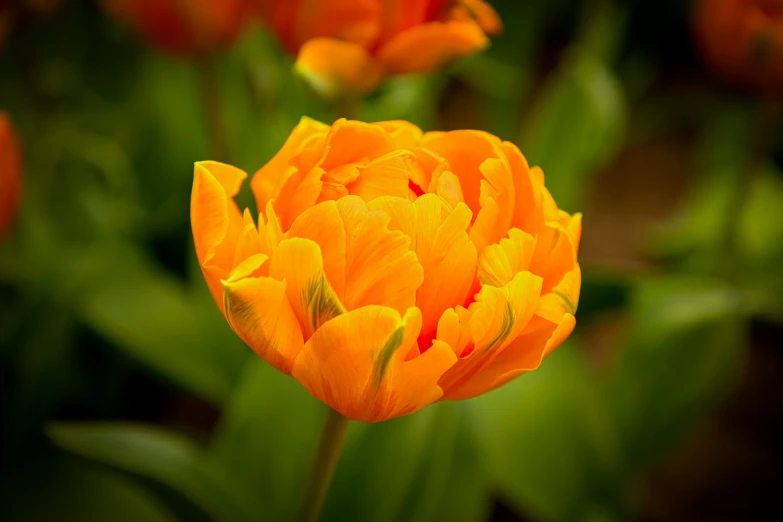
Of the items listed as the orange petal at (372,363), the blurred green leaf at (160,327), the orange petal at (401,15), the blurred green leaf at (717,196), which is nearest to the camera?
the orange petal at (372,363)

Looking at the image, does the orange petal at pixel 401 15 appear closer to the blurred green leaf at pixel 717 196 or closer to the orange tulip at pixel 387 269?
the orange tulip at pixel 387 269

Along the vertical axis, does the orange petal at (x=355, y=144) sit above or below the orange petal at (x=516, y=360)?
above

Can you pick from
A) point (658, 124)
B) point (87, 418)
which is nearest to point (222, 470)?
point (87, 418)

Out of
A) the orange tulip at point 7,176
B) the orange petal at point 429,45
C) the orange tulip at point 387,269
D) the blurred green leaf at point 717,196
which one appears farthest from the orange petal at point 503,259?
the blurred green leaf at point 717,196

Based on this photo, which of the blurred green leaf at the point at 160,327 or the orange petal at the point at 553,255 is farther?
the blurred green leaf at the point at 160,327

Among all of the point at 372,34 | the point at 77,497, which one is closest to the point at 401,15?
the point at 372,34

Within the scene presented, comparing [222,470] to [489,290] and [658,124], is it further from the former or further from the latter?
[658,124]
